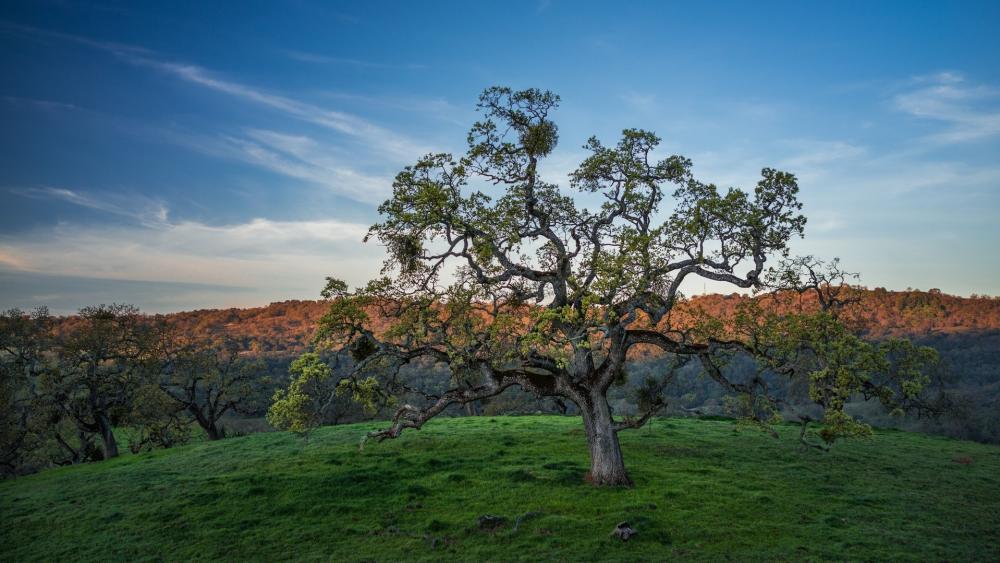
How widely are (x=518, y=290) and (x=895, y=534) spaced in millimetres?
15848

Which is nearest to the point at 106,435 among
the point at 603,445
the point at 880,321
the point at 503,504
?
the point at 503,504

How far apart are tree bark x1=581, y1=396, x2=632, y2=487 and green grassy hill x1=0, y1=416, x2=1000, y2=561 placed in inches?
38.0

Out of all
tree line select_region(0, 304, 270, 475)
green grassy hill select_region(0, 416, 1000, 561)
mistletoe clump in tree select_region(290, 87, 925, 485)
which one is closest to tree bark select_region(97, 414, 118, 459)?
tree line select_region(0, 304, 270, 475)

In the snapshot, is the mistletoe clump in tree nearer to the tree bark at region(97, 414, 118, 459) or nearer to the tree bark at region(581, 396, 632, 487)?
the tree bark at region(581, 396, 632, 487)

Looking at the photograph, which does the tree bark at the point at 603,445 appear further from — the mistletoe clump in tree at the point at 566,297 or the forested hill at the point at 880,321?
the forested hill at the point at 880,321

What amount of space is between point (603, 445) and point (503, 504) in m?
4.81

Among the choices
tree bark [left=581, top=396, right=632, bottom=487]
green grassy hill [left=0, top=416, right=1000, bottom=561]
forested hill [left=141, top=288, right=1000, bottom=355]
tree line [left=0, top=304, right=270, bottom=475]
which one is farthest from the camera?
forested hill [left=141, top=288, right=1000, bottom=355]

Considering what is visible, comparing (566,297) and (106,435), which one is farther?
(106,435)

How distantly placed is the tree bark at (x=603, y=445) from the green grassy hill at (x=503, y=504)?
96 centimetres

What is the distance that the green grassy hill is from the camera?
1819cm

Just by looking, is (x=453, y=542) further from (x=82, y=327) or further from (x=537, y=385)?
(x=82, y=327)

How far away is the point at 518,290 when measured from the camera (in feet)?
79.3

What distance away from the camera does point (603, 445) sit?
76.9 feet

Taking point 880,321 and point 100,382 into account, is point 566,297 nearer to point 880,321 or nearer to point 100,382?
point 100,382
